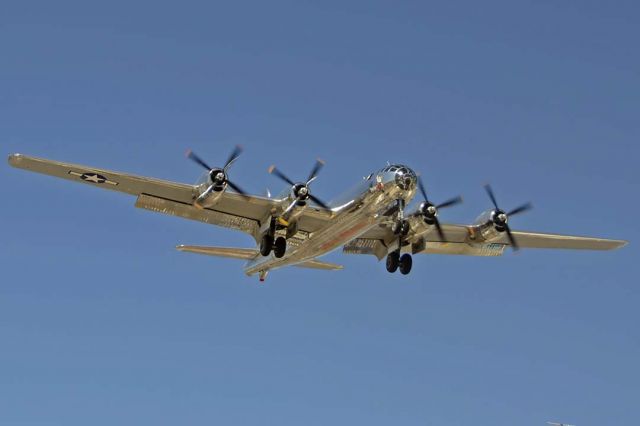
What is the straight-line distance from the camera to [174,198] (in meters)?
43.1

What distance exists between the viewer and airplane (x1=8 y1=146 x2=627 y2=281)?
41031 millimetres

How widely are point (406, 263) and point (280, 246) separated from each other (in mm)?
6888

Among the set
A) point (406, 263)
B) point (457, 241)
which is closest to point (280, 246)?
point (406, 263)

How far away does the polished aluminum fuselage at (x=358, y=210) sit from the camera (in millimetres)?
40406

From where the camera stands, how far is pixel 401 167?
40438mm

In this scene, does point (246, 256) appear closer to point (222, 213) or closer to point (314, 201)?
point (222, 213)

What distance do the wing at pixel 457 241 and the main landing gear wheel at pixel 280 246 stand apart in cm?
579

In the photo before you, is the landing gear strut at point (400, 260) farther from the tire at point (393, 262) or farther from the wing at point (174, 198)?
the wing at point (174, 198)

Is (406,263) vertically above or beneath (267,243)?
above

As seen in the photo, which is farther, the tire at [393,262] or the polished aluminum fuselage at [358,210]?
the tire at [393,262]

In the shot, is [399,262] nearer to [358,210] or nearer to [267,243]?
[358,210]

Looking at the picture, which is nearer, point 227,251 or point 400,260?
point 400,260

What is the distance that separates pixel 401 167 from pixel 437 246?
11.4m

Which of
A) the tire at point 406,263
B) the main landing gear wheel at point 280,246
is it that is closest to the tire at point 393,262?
the tire at point 406,263
